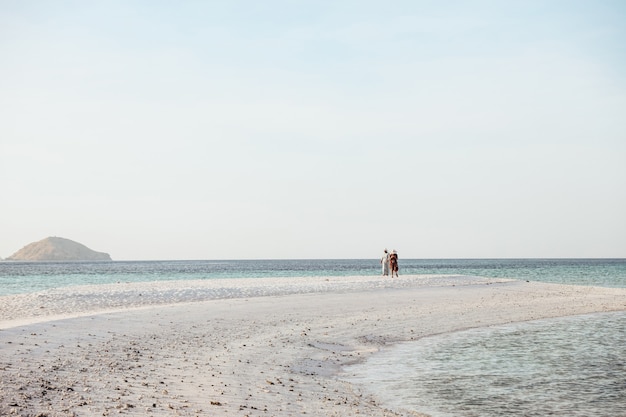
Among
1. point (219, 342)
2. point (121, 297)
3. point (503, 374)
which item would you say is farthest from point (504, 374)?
point (121, 297)

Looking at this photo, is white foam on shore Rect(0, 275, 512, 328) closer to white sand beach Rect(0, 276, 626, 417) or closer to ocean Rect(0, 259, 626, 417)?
white sand beach Rect(0, 276, 626, 417)

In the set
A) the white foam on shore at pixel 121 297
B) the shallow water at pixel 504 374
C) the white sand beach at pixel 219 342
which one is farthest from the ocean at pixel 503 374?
the white foam on shore at pixel 121 297

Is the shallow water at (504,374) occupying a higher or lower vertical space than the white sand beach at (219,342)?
lower

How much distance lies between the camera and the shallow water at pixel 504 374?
42.0 feet

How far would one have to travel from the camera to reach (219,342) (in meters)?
19.7

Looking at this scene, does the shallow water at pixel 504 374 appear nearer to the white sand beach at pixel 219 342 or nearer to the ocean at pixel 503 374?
the ocean at pixel 503 374

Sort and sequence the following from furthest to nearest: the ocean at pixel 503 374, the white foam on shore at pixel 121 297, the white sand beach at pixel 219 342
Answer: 1. the white foam on shore at pixel 121 297
2. the ocean at pixel 503 374
3. the white sand beach at pixel 219 342

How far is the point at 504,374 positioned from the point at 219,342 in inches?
355

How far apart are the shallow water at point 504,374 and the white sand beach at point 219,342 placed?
0.95m

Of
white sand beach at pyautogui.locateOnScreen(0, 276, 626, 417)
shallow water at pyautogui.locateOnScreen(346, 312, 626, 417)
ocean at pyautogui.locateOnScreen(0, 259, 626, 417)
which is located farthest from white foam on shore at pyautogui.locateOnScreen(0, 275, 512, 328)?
shallow water at pyautogui.locateOnScreen(346, 312, 626, 417)

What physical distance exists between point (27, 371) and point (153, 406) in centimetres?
419

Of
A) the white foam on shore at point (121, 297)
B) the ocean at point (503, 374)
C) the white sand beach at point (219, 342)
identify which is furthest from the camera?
the white foam on shore at point (121, 297)

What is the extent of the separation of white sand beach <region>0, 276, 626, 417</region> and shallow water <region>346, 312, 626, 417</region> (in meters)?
0.95

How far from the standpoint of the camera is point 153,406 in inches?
438
